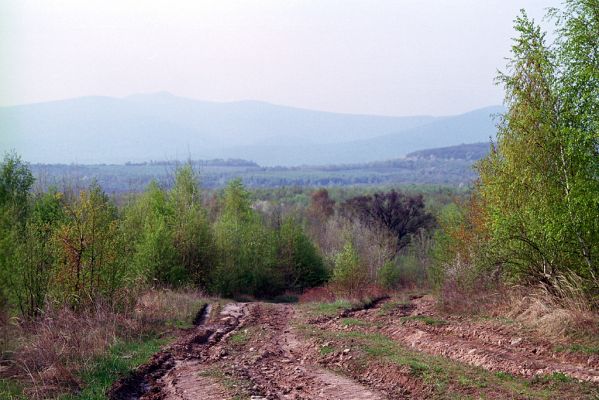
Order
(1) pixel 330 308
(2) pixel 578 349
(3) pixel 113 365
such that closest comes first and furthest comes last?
(2) pixel 578 349
(3) pixel 113 365
(1) pixel 330 308

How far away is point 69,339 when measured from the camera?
16.8m

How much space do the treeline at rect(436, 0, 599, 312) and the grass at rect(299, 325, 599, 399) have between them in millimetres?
4925

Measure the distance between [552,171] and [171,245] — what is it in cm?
2668

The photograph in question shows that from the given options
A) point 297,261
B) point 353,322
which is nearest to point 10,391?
point 353,322

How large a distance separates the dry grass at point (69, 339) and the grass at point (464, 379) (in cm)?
675

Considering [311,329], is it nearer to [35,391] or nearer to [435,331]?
[435,331]

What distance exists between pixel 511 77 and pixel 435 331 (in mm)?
8226

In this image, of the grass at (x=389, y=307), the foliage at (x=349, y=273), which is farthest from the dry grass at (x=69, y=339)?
the foliage at (x=349, y=273)

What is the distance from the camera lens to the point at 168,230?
41.3 meters

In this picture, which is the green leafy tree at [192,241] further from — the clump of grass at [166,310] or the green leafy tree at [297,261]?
the clump of grass at [166,310]

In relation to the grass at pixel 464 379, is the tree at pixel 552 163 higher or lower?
higher

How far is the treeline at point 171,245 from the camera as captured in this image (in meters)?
23.5

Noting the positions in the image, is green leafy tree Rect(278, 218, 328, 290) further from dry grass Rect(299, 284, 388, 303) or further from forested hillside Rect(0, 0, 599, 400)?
forested hillside Rect(0, 0, 599, 400)

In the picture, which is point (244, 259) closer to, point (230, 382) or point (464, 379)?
point (230, 382)
